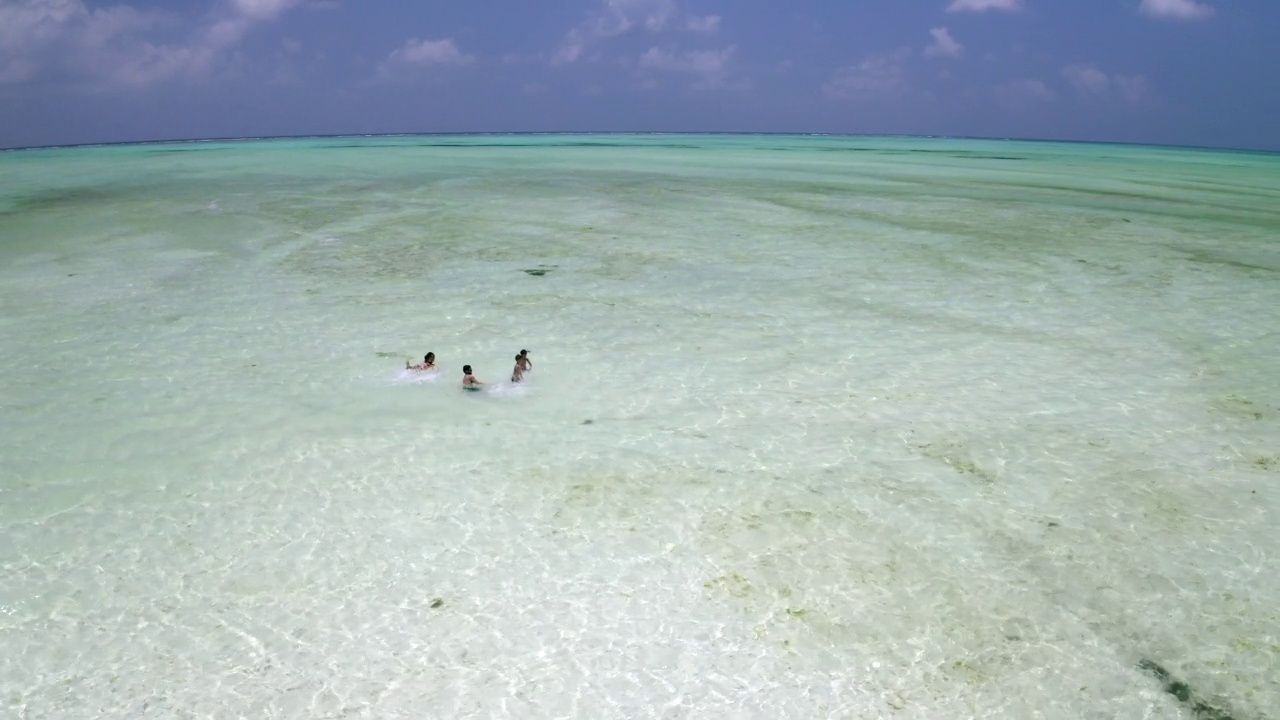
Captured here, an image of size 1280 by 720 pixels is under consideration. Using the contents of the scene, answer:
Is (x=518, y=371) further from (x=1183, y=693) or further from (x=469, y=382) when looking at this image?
(x=1183, y=693)

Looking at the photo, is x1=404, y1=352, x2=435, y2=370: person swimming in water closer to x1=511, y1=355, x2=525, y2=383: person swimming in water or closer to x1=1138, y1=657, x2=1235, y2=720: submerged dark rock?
x1=511, y1=355, x2=525, y2=383: person swimming in water

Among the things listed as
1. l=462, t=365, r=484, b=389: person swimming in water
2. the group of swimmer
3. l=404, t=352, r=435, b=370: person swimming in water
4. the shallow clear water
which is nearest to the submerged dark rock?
the shallow clear water

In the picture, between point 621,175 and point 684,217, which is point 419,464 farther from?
point 621,175

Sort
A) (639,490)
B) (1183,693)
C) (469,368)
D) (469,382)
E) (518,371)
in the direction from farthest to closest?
(518,371) → (469,382) → (469,368) → (639,490) → (1183,693)

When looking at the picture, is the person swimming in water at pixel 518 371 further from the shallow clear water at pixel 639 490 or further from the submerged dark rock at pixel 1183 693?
the submerged dark rock at pixel 1183 693

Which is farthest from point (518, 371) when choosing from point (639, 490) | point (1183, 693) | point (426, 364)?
point (1183, 693)

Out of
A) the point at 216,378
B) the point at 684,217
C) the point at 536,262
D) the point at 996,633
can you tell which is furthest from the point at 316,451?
the point at 684,217
